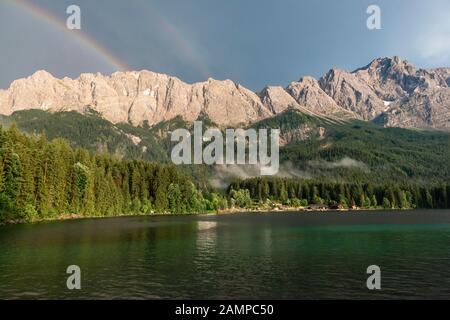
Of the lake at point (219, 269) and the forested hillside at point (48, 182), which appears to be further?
the forested hillside at point (48, 182)

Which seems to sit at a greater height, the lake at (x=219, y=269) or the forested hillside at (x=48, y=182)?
the forested hillside at (x=48, y=182)

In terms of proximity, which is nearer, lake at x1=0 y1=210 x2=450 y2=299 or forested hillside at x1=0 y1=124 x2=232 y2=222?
lake at x1=0 y1=210 x2=450 y2=299

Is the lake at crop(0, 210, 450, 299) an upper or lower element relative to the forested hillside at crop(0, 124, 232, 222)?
lower

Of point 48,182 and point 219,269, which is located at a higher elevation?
point 48,182

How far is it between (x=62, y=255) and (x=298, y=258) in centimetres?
3373

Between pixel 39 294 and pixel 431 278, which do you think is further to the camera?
pixel 431 278

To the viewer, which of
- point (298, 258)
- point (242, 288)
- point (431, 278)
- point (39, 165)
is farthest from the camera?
point (39, 165)

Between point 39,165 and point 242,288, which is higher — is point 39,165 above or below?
above

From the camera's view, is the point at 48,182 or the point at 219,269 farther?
the point at 48,182

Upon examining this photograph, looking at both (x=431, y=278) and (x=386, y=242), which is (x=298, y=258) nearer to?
(x=431, y=278)
